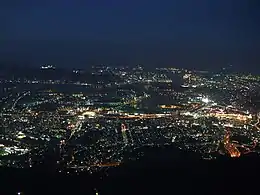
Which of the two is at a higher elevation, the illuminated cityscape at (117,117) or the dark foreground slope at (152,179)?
the illuminated cityscape at (117,117)

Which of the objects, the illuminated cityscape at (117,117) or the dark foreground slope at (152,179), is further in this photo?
the illuminated cityscape at (117,117)

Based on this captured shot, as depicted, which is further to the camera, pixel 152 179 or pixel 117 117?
pixel 117 117

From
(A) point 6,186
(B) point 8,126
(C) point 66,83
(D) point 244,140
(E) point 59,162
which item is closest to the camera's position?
(A) point 6,186

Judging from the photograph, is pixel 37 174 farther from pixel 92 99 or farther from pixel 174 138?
pixel 92 99

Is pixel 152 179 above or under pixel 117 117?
under

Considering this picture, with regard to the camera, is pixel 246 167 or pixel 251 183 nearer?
pixel 251 183

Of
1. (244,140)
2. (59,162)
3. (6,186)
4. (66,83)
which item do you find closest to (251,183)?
(244,140)

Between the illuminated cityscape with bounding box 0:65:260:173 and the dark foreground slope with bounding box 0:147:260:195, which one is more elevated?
the illuminated cityscape with bounding box 0:65:260:173

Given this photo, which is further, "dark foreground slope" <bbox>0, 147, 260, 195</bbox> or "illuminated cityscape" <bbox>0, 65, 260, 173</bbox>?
"illuminated cityscape" <bbox>0, 65, 260, 173</bbox>
